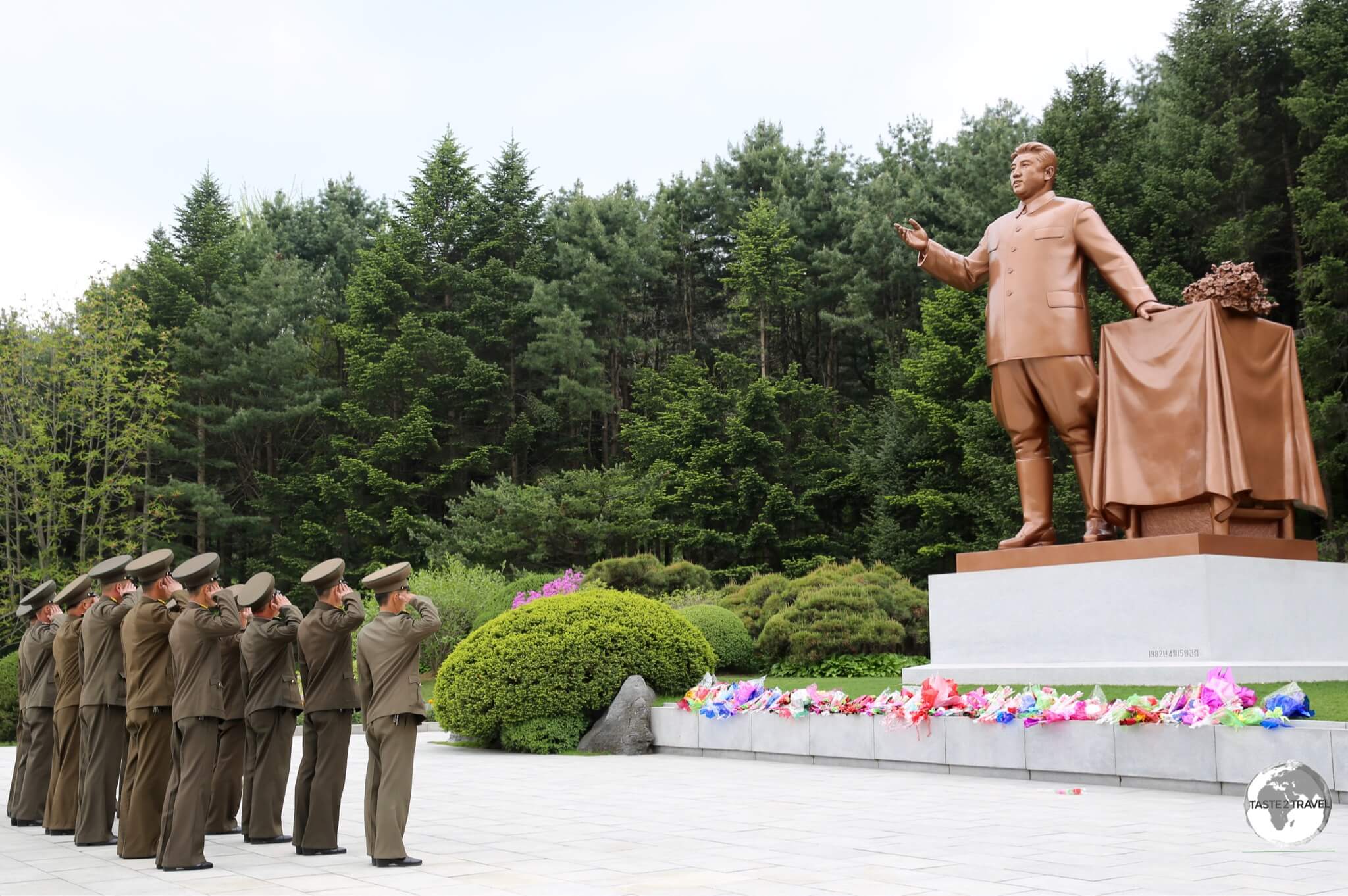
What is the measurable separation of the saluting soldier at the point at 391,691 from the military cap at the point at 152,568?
1546mm

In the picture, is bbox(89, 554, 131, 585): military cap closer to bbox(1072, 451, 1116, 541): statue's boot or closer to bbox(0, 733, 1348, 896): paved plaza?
bbox(0, 733, 1348, 896): paved plaza

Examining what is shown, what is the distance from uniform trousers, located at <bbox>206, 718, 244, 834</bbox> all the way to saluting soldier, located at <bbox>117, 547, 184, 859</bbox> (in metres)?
0.54

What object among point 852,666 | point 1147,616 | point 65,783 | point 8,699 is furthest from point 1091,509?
point 8,699

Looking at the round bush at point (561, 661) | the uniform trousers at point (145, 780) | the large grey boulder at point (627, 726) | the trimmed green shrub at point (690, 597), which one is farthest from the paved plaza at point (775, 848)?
the trimmed green shrub at point (690, 597)

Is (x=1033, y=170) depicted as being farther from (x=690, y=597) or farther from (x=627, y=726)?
(x=690, y=597)

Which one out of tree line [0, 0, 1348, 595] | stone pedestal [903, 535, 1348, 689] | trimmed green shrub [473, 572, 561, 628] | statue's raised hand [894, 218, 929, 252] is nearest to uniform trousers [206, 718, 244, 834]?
stone pedestal [903, 535, 1348, 689]

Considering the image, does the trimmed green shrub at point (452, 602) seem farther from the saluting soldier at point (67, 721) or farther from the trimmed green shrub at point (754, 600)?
the saluting soldier at point (67, 721)

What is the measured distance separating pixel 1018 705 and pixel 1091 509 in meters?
3.05

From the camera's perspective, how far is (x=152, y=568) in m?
7.65

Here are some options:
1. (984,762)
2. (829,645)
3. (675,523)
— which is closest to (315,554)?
(675,523)

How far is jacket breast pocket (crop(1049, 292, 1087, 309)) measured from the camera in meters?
11.4

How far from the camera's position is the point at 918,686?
11.5m

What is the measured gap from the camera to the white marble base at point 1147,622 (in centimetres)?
1017

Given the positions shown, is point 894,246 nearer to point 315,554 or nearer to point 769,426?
point 769,426
